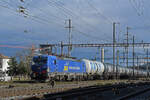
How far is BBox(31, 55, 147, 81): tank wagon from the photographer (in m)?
32.6

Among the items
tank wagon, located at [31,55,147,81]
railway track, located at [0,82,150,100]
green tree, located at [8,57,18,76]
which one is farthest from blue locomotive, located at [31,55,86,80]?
green tree, located at [8,57,18,76]

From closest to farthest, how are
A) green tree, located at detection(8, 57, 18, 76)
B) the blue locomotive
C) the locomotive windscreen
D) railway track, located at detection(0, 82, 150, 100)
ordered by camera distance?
railway track, located at detection(0, 82, 150, 100)
the blue locomotive
the locomotive windscreen
green tree, located at detection(8, 57, 18, 76)

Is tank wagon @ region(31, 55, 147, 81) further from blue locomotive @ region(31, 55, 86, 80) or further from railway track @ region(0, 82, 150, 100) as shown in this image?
railway track @ region(0, 82, 150, 100)

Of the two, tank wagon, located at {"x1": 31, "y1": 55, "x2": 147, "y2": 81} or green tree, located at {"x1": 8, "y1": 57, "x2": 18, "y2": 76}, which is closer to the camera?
tank wagon, located at {"x1": 31, "y1": 55, "x2": 147, "y2": 81}

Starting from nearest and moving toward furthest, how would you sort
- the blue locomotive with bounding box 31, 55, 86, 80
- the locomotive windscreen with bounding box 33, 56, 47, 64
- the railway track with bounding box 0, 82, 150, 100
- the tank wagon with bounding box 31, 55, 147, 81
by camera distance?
the railway track with bounding box 0, 82, 150, 100 → the blue locomotive with bounding box 31, 55, 86, 80 → the tank wagon with bounding box 31, 55, 147, 81 → the locomotive windscreen with bounding box 33, 56, 47, 64

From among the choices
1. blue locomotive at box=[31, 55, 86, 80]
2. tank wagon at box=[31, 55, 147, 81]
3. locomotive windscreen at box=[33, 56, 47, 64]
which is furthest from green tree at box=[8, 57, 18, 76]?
locomotive windscreen at box=[33, 56, 47, 64]

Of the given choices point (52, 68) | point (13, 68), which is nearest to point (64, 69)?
point (52, 68)

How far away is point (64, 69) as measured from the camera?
36.8 m

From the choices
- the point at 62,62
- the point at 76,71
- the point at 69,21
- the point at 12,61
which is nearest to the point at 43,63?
the point at 62,62

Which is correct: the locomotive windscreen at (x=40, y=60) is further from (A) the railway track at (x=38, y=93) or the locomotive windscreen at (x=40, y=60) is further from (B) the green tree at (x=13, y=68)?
(B) the green tree at (x=13, y=68)

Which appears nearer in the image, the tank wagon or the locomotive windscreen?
the tank wagon

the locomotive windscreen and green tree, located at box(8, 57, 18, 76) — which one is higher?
the locomotive windscreen

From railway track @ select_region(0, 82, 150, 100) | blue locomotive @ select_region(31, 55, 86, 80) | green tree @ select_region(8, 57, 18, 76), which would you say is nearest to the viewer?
railway track @ select_region(0, 82, 150, 100)

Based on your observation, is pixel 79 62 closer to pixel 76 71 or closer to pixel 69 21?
pixel 76 71
